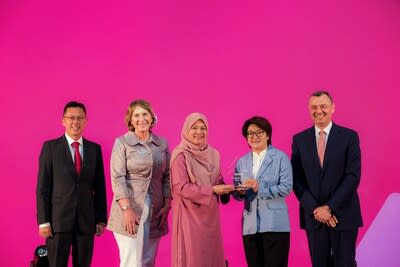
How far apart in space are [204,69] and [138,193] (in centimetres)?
155

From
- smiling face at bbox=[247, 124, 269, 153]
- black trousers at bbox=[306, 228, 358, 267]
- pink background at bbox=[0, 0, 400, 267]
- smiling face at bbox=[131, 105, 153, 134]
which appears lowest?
black trousers at bbox=[306, 228, 358, 267]

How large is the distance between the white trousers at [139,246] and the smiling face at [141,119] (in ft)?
1.44

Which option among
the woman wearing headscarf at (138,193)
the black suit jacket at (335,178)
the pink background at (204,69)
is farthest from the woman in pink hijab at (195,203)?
the pink background at (204,69)

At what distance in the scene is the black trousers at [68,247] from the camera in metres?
3.39

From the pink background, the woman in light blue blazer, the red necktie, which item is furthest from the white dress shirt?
the red necktie

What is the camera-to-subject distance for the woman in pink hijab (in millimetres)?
3209

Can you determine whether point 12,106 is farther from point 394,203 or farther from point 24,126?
point 394,203

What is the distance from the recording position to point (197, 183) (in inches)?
128

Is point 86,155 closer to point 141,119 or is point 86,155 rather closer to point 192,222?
point 141,119

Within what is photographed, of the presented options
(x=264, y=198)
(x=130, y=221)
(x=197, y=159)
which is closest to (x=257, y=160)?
(x=264, y=198)

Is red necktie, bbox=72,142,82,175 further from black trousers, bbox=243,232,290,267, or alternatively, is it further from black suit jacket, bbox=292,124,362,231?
black suit jacket, bbox=292,124,362,231

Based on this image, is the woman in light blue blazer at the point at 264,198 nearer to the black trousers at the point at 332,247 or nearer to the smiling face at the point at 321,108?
the black trousers at the point at 332,247

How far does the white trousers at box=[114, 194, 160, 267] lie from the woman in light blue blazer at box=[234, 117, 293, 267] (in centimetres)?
61

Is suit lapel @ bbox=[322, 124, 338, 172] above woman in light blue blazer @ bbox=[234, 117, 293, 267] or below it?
above
